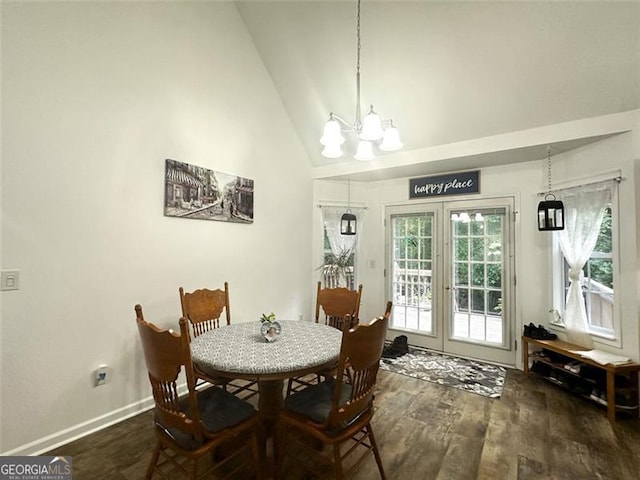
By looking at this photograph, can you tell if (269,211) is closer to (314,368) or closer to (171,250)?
(171,250)

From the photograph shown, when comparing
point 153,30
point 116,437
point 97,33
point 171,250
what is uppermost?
point 153,30

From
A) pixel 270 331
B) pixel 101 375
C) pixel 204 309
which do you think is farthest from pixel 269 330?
pixel 101 375

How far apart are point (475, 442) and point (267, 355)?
166 cm

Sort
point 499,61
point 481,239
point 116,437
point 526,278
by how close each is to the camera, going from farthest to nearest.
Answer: point 481,239 → point 526,278 → point 499,61 → point 116,437

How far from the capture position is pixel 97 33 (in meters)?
2.24

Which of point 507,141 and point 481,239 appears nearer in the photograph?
point 507,141

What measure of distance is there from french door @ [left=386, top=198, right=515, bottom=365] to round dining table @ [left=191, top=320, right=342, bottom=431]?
2.32 metres

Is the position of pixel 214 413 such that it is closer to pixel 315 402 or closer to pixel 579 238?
pixel 315 402

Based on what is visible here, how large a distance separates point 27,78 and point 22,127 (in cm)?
32

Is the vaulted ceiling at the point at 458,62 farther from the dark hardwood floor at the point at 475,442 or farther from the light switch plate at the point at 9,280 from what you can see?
the light switch plate at the point at 9,280

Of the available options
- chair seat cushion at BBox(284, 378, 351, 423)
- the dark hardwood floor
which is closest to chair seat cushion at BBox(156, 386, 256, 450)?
chair seat cushion at BBox(284, 378, 351, 423)

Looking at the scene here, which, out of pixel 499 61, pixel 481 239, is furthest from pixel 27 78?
pixel 481 239

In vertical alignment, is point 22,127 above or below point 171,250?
above
